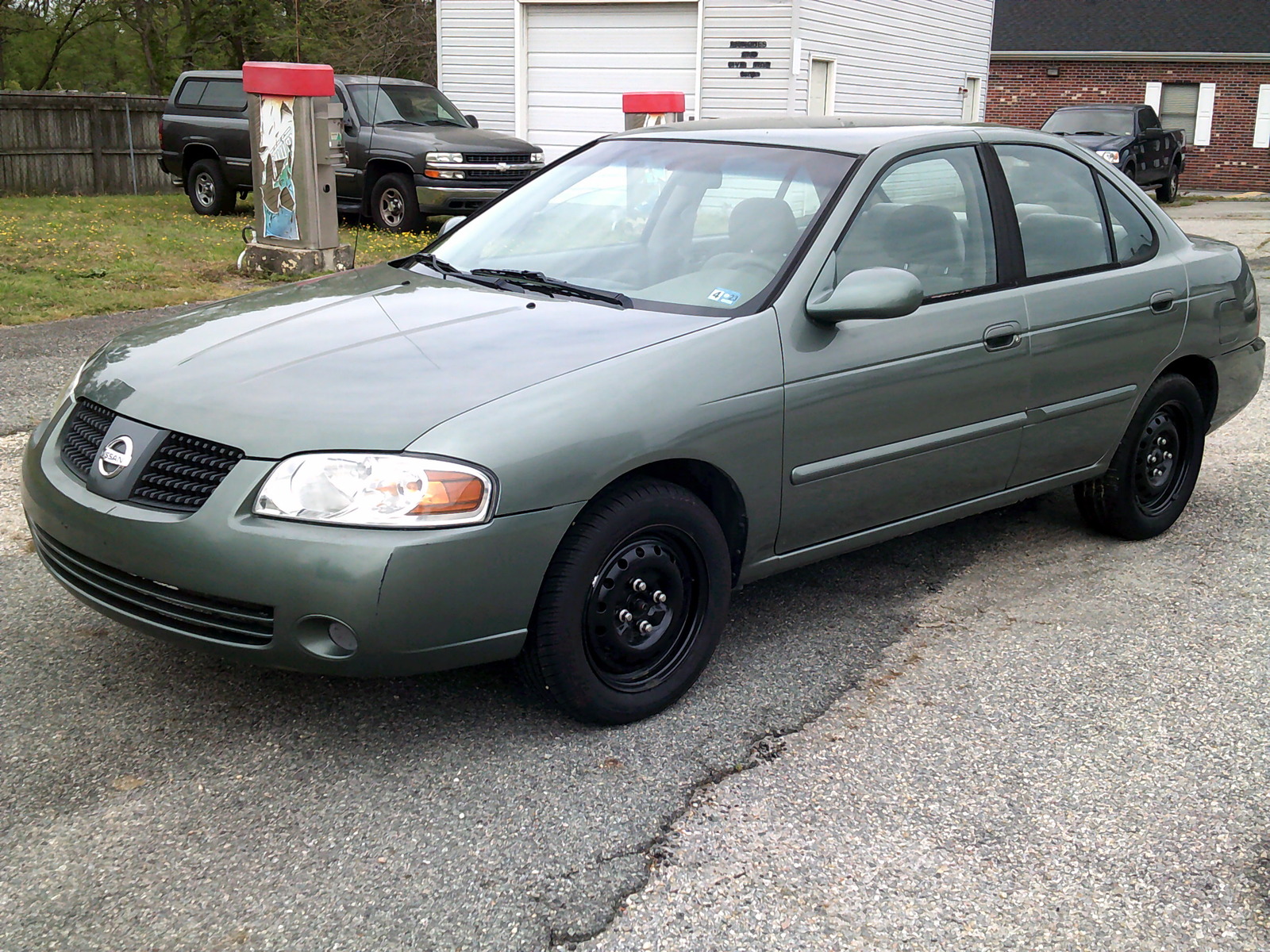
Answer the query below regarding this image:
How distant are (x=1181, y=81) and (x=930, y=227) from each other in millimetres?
33703

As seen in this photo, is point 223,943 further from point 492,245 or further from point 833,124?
point 833,124

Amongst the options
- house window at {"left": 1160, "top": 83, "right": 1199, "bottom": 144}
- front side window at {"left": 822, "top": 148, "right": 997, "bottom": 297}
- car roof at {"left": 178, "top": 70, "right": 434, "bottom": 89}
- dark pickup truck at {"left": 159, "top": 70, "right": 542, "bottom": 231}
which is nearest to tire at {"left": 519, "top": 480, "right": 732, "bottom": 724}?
front side window at {"left": 822, "top": 148, "right": 997, "bottom": 297}

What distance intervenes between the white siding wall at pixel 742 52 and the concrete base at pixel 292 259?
8566mm

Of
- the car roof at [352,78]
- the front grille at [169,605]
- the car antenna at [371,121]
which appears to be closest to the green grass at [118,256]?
the car antenna at [371,121]

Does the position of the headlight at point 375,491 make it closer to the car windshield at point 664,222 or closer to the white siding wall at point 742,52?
the car windshield at point 664,222

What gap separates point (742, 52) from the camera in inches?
736

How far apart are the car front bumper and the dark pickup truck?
1215cm

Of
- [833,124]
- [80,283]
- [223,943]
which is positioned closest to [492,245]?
[833,124]

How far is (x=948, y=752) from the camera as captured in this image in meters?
3.40

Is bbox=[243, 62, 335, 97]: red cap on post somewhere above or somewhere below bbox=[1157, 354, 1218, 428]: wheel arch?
above

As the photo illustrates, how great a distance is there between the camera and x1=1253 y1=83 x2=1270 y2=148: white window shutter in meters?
33.1

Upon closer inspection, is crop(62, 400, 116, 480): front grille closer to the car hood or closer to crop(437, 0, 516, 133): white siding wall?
the car hood

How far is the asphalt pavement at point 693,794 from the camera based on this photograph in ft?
8.68

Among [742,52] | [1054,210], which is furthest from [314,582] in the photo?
[742,52]
